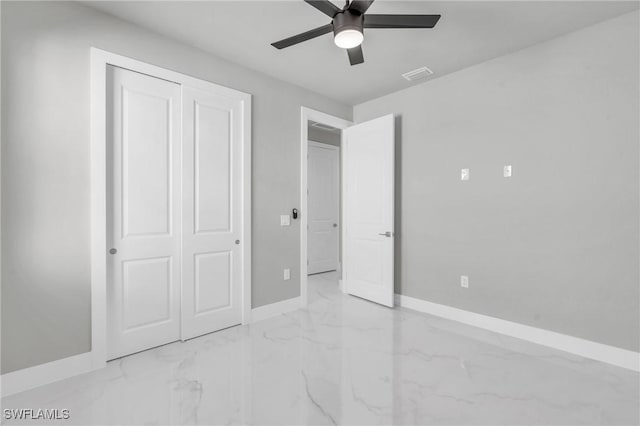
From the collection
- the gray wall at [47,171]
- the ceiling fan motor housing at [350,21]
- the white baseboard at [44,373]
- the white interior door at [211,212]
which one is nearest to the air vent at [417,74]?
the ceiling fan motor housing at [350,21]

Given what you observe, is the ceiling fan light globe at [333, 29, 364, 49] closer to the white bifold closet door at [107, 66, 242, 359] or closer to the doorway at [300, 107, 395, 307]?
the white bifold closet door at [107, 66, 242, 359]

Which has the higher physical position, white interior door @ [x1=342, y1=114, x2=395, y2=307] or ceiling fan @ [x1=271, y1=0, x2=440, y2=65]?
ceiling fan @ [x1=271, y1=0, x2=440, y2=65]

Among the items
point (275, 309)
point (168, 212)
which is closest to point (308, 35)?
point (168, 212)

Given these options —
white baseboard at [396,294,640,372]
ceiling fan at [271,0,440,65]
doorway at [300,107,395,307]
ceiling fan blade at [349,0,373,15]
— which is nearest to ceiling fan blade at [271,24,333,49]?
ceiling fan at [271,0,440,65]

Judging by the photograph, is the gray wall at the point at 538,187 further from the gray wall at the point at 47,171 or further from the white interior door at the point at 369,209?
the gray wall at the point at 47,171

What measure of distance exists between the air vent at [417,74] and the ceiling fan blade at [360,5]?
5.08 feet

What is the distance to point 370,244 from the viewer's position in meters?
3.88

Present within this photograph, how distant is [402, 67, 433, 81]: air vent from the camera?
3.21 m

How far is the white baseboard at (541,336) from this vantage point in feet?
7.59

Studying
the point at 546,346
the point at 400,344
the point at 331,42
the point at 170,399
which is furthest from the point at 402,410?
the point at 331,42

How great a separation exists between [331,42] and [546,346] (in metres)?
3.28

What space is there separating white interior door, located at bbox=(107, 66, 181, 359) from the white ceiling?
530 mm

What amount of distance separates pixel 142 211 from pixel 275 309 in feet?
5.61

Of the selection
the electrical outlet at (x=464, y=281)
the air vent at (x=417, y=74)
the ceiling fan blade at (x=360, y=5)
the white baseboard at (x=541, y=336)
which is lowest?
the white baseboard at (x=541, y=336)
